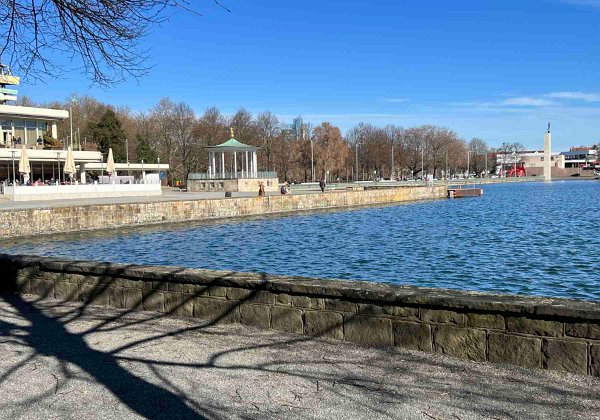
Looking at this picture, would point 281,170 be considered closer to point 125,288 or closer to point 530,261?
point 530,261

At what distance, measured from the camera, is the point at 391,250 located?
21.7 metres

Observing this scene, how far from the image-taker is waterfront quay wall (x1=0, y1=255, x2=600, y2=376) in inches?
200

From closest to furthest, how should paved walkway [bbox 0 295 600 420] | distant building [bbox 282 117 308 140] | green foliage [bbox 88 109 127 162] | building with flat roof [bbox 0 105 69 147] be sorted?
paved walkway [bbox 0 295 600 420] < building with flat roof [bbox 0 105 69 147] < green foliage [bbox 88 109 127 162] < distant building [bbox 282 117 308 140]

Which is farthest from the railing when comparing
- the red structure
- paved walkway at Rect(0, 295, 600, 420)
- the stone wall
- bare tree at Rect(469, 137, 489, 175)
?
the red structure

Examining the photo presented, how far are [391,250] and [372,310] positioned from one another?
52.1 feet

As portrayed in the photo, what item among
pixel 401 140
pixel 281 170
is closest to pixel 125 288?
pixel 281 170

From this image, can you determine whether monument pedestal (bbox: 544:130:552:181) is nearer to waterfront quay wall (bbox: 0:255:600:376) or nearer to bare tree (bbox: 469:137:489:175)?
bare tree (bbox: 469:137:489:175)

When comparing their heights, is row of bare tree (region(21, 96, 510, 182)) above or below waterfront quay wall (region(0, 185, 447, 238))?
above

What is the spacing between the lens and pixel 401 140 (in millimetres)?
135625

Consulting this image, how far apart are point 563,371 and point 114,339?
468cm

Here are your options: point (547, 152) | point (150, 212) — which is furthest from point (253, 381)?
point (547, 152)

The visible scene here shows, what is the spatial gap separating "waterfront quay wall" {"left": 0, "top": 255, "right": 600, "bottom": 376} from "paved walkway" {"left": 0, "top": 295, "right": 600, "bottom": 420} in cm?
16

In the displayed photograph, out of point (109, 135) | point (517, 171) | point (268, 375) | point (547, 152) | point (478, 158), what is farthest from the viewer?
point (517, 171)

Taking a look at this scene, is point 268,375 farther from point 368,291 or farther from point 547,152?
point 547,152
